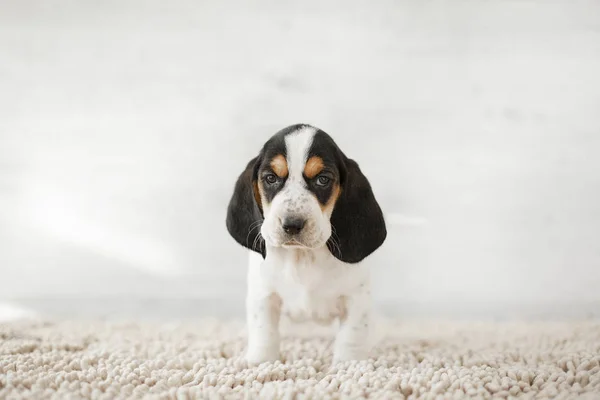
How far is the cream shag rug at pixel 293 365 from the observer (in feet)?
8.20

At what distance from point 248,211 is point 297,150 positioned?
40 centimetres

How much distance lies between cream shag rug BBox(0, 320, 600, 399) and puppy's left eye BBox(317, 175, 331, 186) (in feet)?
2.66

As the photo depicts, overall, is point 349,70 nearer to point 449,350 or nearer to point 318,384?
point 449,350

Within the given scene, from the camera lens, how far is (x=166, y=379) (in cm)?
274

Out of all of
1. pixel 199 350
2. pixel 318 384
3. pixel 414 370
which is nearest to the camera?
pixel 318 384

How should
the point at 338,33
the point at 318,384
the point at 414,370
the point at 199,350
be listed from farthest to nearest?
the point at 338,33, the point at 199,350, the point at 414,370, the point at 318,384

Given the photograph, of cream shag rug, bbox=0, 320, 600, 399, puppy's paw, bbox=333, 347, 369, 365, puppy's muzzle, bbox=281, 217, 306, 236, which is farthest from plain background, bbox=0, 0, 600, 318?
puppy's muzzle, bbox=281, 217, 306, 236

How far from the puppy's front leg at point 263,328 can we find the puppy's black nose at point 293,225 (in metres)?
0.56

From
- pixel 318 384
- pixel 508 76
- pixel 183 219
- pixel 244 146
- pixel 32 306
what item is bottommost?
pixel 318 384

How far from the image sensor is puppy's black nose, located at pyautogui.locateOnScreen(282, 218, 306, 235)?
2697 mm

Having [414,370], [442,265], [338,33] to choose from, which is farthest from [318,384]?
[338,33]

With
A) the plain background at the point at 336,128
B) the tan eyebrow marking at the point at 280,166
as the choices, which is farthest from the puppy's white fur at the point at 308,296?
the plain background at the point at 336,128

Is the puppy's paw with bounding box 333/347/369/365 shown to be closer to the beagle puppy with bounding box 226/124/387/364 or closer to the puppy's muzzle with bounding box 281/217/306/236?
the beagle puppy with bounding box 226/124/387/364

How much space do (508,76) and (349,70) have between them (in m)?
1.22
